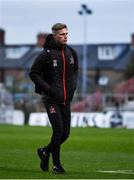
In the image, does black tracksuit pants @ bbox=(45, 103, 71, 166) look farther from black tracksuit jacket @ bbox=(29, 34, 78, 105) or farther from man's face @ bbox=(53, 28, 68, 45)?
man's face @ bbox=(53, 28, 68, 45)

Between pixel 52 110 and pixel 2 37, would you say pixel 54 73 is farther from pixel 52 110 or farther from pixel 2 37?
pixel 2 37

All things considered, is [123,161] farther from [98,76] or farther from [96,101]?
[98,76]

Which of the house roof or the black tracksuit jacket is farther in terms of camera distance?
the house roof

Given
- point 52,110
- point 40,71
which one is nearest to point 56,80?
point 40,71

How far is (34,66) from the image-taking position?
40.0ft

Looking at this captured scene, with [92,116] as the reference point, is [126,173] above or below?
above

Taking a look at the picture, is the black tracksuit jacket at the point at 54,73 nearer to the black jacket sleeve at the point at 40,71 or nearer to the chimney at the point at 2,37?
the black jacket sleeve at the point at 40,71

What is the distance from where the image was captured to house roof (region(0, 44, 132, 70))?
10262 centimetres

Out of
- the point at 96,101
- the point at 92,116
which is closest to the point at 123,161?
the point at 92,116

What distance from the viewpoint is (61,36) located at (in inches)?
472

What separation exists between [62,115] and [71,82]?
53 cm

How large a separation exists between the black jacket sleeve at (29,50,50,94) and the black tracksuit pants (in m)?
0.30

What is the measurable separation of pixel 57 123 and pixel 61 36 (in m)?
1.33

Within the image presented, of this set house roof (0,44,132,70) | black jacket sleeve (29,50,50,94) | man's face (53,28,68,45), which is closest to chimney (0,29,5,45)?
house roof (0,44,132,70)
